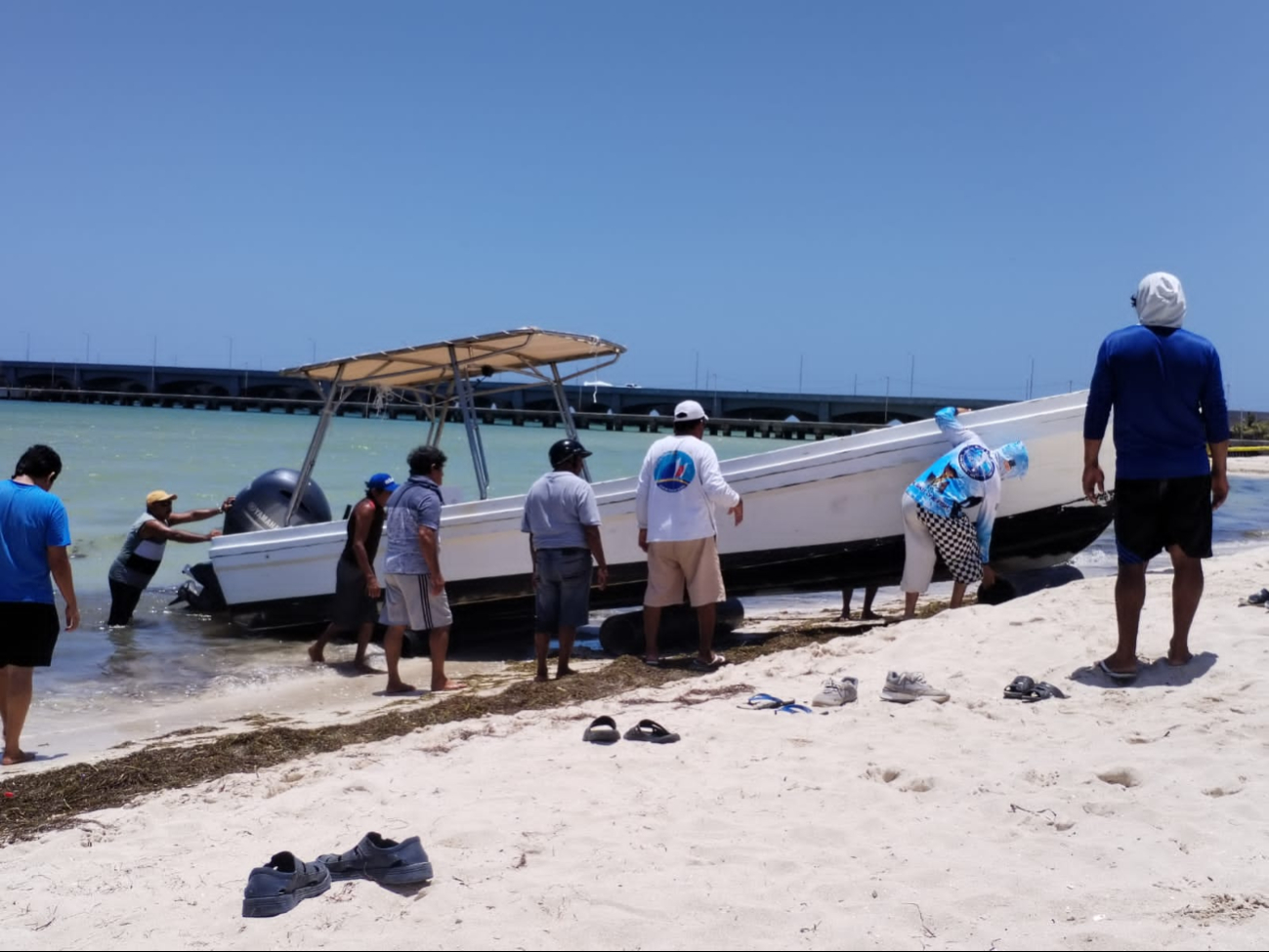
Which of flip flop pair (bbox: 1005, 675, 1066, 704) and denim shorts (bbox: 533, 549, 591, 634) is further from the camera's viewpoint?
denim shorts (bbox: 533, 549, 591, 634)

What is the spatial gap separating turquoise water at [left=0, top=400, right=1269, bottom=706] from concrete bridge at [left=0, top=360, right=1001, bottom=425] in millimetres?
3690

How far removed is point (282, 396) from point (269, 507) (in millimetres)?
88782

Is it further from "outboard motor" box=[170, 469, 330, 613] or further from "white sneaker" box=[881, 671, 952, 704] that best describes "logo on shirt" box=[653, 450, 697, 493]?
"outboard motor" box=[170, 469, 330, 613]

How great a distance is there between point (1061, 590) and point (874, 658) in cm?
173

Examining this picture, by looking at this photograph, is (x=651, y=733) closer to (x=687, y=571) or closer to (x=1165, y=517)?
(x=687, y=571)

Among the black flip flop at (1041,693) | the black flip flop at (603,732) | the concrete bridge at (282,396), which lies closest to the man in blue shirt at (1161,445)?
the black flip flop at (1041,693)

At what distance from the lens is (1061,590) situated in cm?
728

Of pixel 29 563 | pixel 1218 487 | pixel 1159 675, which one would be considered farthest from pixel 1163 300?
pixel 29 563

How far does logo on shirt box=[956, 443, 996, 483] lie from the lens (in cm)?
794

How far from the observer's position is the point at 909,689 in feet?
17.8

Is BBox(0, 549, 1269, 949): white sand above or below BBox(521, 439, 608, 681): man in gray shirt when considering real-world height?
below

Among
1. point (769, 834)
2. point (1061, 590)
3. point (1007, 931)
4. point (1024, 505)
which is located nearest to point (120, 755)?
point (769, 834)

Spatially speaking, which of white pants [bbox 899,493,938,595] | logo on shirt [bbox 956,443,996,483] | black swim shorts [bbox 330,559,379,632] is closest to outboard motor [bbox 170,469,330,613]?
black swim shorts [bbox 330,559,379,632]

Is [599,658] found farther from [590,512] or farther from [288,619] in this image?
[288,619]
